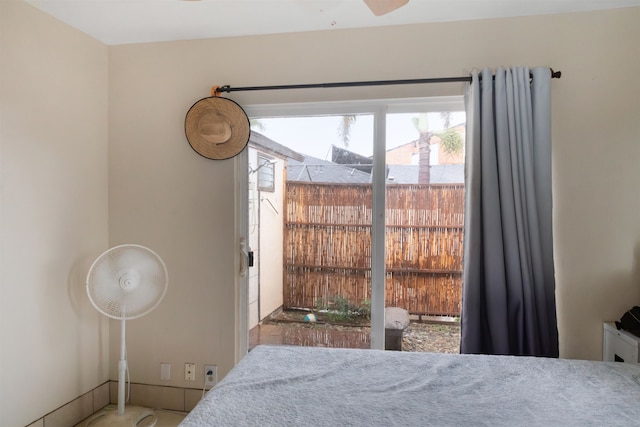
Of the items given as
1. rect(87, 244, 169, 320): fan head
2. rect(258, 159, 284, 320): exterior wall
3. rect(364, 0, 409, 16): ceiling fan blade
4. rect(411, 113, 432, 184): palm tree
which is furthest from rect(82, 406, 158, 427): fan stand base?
rect(364, 0, 409, 16): ceiling fan blade

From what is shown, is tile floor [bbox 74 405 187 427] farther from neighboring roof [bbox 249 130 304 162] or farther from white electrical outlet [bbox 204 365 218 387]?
neighboring roof [bbox 249 130 304 162]

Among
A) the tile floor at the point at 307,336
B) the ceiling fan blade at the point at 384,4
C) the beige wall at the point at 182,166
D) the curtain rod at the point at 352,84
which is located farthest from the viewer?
the tile floor at the point at 307,336

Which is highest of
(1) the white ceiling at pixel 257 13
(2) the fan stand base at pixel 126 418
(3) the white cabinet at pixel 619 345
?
(1) the white ceiling at pixel 257 13

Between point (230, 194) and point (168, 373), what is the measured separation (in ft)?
4.19

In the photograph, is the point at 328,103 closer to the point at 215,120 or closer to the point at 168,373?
the point at 215,120

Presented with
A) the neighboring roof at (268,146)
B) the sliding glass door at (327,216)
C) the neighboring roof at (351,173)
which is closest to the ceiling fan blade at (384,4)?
the sliding glass door at (327,216)

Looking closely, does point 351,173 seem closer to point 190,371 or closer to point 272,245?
point 272,245

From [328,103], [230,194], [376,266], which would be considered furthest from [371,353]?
[328,103]

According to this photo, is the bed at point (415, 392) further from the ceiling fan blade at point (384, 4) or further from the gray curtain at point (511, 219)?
the ceiling fan blade at point (384, 4)

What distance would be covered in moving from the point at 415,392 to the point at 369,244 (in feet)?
3.74

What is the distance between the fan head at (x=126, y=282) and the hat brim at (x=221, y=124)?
0.75 metres

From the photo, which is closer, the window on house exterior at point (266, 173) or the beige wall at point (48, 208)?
the beige wall at point (48, 208)

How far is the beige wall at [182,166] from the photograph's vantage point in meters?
1.97

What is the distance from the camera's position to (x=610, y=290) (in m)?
2.02
